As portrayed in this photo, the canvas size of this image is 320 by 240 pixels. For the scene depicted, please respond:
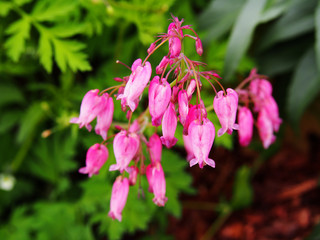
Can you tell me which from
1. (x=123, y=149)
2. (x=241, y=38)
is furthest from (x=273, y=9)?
(x=123, y=149)

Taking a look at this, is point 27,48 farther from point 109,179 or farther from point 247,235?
point 247,235

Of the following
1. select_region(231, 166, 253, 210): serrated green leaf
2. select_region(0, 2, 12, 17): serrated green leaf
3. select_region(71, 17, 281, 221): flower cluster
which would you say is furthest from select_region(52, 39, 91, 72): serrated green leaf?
select_region(231, 166, 253, 210): serrated green leaf

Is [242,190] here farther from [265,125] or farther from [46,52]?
[46,52]

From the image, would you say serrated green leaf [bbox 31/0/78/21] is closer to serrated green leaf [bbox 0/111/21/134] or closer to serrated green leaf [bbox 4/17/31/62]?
serrated green leaf [bbox 4/17/31/62]

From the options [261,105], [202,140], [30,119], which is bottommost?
[202,140]

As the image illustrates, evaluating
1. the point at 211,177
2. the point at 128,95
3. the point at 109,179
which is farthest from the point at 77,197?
the point at 128,95

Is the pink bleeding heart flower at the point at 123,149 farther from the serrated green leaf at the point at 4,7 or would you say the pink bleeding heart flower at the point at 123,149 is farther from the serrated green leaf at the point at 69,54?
the serrated green leaf at the point at 4,7
